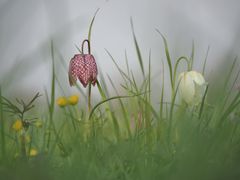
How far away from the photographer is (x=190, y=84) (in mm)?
1633

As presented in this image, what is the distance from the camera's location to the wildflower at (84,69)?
167 centimetres

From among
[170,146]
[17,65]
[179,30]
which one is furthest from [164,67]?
[17,65]

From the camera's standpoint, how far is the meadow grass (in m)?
0.86

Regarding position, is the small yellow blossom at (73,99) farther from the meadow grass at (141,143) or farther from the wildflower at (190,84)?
the wildflower at (190,84)

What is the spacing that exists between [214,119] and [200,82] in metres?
0.22

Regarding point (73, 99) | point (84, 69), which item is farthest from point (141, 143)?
point (84, 69)

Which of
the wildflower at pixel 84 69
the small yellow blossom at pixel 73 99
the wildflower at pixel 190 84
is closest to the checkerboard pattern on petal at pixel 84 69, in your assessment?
the wildflower at pixel 84 69

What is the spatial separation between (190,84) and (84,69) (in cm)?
38

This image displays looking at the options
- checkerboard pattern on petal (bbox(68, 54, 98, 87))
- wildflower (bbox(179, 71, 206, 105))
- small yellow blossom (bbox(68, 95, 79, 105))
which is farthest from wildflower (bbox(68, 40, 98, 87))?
wildflower (bbox(179, 71, 206, 105))

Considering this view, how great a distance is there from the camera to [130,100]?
1.65 metres

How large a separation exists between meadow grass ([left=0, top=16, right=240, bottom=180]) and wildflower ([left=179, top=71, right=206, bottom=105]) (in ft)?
0.09

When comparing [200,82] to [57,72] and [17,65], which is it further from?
[17,65]

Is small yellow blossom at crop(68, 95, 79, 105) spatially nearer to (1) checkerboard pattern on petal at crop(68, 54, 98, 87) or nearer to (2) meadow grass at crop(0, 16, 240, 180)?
(2) meadow grass at crop(0, 16, 240, 180)

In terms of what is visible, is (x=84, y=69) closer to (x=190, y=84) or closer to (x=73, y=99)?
(x=73, y=99)
